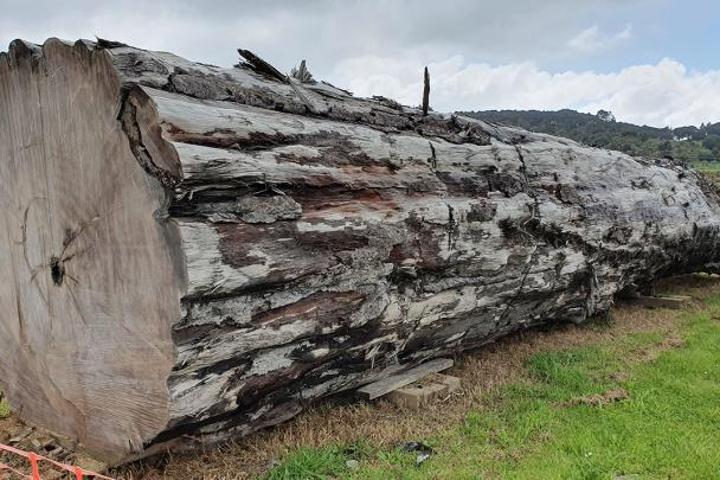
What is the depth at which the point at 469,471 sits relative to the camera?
3.20 metres

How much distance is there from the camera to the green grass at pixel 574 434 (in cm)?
321

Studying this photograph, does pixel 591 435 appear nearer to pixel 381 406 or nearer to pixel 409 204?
pixel 381 406

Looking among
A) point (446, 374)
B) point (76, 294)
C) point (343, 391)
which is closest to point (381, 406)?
point (343, 391)

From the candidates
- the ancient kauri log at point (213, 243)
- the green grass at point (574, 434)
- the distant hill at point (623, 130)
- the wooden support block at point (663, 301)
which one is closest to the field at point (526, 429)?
the green grass at point (574, 434)

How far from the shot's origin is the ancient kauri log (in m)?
2.77

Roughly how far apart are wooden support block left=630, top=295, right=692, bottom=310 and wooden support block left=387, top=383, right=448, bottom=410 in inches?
166

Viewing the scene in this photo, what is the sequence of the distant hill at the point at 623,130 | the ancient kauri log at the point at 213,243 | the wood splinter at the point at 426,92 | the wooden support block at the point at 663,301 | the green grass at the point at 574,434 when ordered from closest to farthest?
the ancient kauri log at the point at 213,243, the green grass at the point at 574,434, the wood splinter at the point at 426,92, the wooden support block at the point at 663,301, the distant hill at the point at 623,130

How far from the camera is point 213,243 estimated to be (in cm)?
272

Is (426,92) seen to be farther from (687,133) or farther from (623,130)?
(687,133)

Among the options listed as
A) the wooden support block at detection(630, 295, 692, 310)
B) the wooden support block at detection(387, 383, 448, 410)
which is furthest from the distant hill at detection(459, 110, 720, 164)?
the wooden support block at detection(387, 383, 448, 410)

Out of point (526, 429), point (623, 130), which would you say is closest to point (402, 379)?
point (526, 429)

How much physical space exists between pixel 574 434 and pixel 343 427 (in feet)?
4.47

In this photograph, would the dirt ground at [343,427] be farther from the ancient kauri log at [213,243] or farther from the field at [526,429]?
the ancient kauri log at [213,243]

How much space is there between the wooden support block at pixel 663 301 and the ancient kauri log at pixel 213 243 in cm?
357
